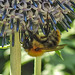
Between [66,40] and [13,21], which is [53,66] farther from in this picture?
[13,21]

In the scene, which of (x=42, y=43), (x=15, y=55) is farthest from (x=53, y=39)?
(x=15, y=55)

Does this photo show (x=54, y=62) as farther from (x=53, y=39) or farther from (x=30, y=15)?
(x=30, y=15)

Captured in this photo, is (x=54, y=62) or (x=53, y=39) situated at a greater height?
(x=53, y=39)

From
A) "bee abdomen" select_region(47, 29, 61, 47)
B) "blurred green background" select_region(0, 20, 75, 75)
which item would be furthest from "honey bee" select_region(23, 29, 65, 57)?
"blurred green background" select_region(0, 20, 75, 75)

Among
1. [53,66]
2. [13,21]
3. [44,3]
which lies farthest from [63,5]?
[53,66]

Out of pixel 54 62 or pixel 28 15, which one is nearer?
pixel 28 15

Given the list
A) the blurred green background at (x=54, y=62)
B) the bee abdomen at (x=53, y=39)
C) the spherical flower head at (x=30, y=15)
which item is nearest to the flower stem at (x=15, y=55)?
the spherical flower head at (x=30, y=15)

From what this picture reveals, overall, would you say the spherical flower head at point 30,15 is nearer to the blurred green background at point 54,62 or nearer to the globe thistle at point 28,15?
the globe thistle at point 28,15
